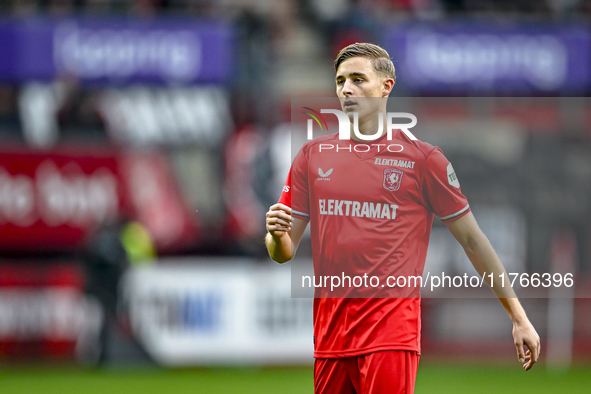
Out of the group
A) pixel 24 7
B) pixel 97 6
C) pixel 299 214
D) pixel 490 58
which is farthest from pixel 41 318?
pixel 490 58

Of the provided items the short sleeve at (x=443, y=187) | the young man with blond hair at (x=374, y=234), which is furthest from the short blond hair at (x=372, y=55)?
the short sleeve at (x=443, y=187)

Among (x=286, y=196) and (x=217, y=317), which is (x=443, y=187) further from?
(x=217, y=317)

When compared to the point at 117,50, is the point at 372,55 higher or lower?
lower

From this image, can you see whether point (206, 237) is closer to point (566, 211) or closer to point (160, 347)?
point (160, 347)

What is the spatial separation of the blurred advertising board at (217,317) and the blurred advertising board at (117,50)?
2.47 metres

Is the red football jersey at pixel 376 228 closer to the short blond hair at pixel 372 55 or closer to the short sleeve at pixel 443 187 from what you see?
the short sleeve at pixel 443 187

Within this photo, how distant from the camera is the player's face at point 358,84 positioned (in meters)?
3.33

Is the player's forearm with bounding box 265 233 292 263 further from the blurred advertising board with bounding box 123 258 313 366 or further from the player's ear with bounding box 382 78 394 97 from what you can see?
the blurred advertising board with bounding box 123 258 313 366

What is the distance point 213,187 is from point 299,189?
6093 mm

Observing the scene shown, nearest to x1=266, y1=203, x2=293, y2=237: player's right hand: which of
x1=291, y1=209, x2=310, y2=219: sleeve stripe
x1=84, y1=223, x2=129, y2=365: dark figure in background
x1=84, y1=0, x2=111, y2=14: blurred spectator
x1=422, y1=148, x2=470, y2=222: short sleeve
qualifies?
x1=291, y1=209, x2=310, y2=219: sleeve stripe

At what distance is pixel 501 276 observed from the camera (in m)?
3.29

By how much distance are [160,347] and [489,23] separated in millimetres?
5778

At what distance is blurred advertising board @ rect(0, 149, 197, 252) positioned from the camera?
29.2ft

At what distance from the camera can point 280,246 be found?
330 cm
